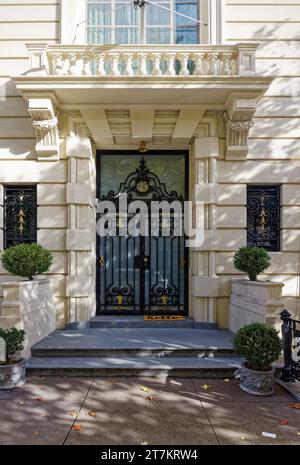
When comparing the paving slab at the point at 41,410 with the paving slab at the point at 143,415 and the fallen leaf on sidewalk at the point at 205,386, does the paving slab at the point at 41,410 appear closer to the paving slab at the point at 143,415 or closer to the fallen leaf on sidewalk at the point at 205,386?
the paving slab at the point at 143,415

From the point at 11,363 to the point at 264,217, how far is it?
6410 mm

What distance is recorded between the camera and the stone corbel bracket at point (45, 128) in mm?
7266

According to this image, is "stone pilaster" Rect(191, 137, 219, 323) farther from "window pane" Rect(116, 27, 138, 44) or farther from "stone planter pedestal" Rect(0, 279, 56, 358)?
"stone planter pedestal" Rect(0, 279, 56, 358)

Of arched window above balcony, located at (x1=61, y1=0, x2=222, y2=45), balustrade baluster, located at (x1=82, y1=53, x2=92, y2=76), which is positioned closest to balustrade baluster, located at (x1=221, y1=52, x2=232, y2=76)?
arched window above balcony, located at (x1=61, y1=0, x2=222, y2=45)

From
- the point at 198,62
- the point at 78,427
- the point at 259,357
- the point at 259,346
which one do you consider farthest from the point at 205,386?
the point at 198,62

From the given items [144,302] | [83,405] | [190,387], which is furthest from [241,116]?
[83,405]

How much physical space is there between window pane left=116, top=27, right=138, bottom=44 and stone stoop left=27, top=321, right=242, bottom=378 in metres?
7.56

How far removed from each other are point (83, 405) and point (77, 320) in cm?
312

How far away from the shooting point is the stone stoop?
571 cm

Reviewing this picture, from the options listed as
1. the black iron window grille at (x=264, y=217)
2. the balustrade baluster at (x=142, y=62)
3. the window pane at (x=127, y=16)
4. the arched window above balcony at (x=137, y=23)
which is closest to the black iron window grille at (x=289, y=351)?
the black iron window grille at (x=264, y=217)

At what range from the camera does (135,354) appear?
623 cm

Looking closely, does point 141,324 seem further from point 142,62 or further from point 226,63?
point 226,63

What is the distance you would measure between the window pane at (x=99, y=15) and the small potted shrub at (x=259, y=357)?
8.48m

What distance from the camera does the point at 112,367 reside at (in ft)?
18.7
